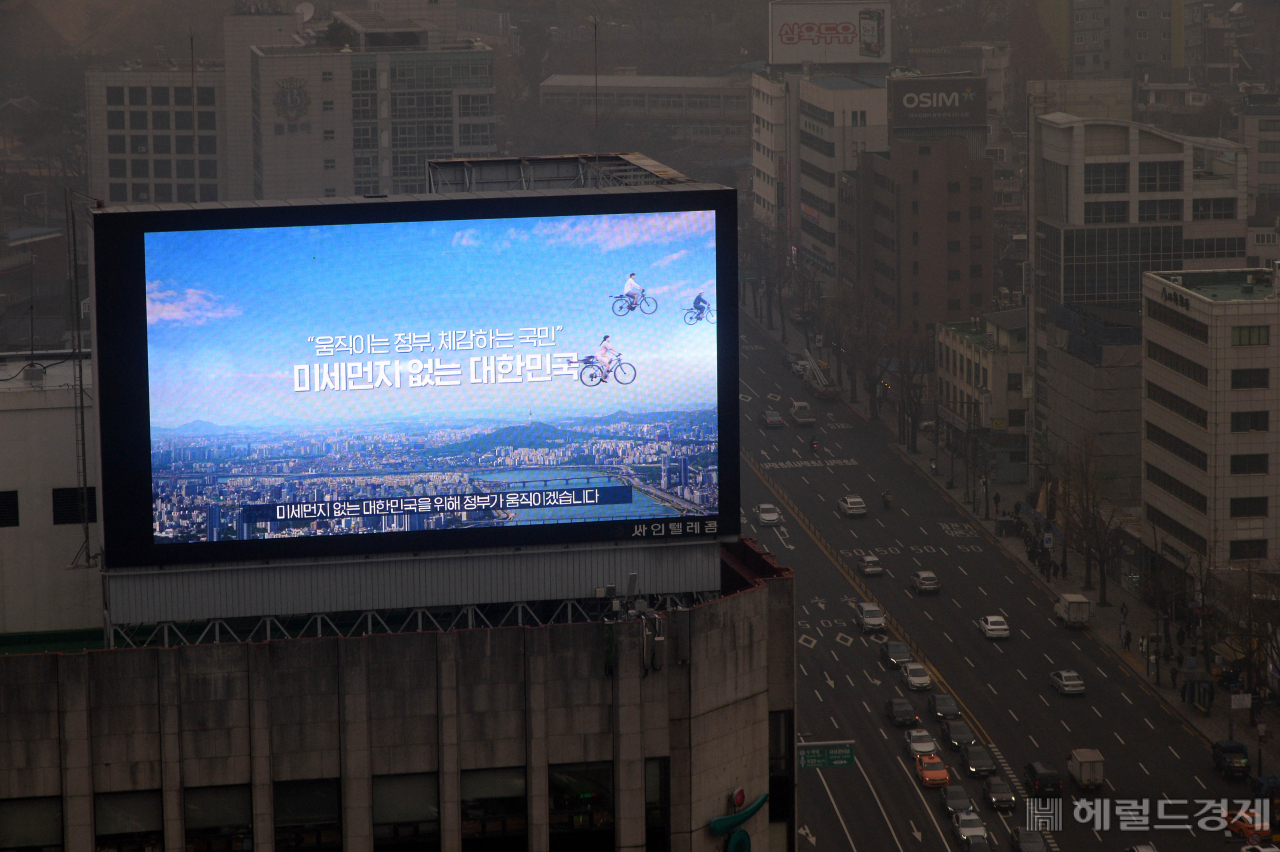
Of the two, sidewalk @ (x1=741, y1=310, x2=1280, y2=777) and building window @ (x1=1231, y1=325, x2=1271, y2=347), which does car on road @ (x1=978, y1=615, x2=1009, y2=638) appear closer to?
sidewalk @ (x1=741, y1=310, x2=1280, y2=777)

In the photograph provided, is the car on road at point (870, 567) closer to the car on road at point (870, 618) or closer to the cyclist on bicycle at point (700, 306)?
the car on road at point (870, 618)

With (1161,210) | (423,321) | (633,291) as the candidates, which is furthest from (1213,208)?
(423,321)

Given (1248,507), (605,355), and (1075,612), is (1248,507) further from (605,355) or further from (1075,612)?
(605,355)

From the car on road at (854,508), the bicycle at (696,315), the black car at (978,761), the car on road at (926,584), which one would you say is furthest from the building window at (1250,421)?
the bicycle at (696,315)

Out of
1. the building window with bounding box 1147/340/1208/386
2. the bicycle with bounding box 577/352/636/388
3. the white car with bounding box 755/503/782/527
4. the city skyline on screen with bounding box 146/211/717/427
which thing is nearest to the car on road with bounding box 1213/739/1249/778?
the building window with bounding box 1147/340/1208/386

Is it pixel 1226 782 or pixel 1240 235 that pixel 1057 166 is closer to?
pixel 1240 235

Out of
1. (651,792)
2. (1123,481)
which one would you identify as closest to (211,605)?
(651,792)
